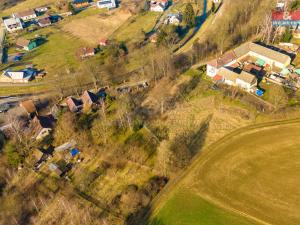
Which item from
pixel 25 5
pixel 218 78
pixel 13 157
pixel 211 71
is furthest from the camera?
pixel 25 5

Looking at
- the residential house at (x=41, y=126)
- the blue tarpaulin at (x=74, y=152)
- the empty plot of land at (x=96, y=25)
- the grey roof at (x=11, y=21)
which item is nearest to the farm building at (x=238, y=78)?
the blue tarpaulin at (x=74, y=152)

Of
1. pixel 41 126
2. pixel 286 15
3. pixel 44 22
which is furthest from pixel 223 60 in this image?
pixel 44 22

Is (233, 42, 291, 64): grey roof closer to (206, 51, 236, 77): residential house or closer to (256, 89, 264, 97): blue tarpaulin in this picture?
(206, 51, 236, 77): residential house

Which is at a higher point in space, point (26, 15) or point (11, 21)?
point (11, 21)

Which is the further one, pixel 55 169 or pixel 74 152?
pixel 74 152

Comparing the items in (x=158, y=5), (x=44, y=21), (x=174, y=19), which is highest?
(x=158, y=5)

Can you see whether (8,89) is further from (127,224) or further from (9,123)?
(127,224)

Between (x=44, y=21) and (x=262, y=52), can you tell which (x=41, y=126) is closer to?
(x=262, y=52)

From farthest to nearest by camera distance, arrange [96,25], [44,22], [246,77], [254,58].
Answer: [44,22]
[96,25]
[254,58]
[246,77]
